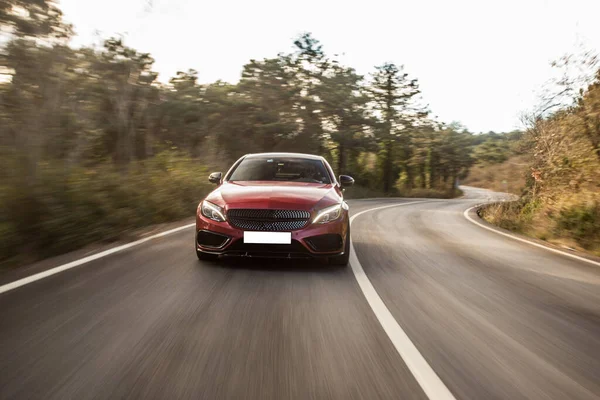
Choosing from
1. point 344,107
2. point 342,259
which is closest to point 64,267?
point 342,259

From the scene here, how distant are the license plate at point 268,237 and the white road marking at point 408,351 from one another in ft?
3.22

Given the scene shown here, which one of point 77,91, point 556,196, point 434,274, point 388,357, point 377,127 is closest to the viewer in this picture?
point 388,357

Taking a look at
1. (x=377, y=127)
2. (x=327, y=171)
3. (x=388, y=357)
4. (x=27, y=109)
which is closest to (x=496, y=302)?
(x=388, y=357)

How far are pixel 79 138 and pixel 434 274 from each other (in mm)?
6810

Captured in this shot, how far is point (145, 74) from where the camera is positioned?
20.4 metres

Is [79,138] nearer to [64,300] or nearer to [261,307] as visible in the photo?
[64,300]

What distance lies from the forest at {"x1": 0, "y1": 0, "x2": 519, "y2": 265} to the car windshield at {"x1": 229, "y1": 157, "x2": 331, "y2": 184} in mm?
2633

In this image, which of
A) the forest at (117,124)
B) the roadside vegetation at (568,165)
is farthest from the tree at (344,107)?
the roadside vegetation at (568,165)

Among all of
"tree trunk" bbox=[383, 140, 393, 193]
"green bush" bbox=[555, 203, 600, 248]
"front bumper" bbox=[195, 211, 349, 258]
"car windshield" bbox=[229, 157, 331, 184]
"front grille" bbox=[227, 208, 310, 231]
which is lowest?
"tree trunk" bbox=[383, 140, 393, 193]

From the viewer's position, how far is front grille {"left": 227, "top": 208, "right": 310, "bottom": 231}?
589cm

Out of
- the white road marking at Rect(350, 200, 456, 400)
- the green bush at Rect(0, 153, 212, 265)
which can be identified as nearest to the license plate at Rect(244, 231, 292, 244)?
the white road marking at Rect(350, 200, 456, 400)

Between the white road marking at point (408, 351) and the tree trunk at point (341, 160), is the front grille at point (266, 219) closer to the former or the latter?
the white road marking at point (408, 351)

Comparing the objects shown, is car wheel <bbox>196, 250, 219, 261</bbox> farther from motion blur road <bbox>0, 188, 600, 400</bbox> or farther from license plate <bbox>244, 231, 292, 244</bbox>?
license plate <bbox>244, 231, 292, 244</bbox>

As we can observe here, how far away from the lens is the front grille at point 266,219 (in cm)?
589
